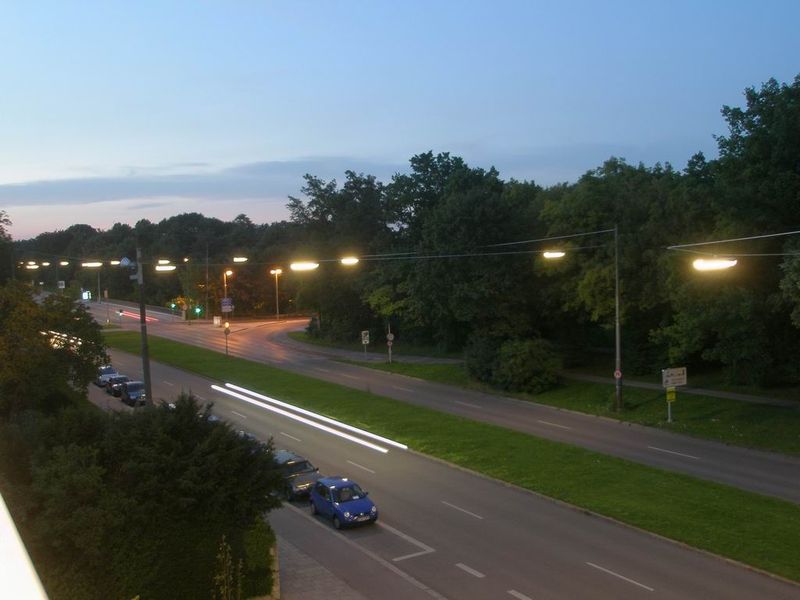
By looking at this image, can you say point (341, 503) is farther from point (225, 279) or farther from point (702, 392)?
point (225, 279)

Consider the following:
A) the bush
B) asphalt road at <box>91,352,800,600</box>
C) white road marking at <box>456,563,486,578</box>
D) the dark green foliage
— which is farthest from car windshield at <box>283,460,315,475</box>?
the bush

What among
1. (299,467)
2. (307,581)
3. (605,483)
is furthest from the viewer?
(299,467)

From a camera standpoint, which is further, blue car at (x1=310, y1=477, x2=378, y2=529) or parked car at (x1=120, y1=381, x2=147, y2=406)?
parked car at (x1=120, y1=381, x2=147, y2=406)

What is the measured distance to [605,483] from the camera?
21984 millimetres

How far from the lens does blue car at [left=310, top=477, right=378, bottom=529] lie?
748 inches

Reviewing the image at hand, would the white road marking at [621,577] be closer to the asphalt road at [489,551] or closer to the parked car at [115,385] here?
the asphalt road at [489,551]

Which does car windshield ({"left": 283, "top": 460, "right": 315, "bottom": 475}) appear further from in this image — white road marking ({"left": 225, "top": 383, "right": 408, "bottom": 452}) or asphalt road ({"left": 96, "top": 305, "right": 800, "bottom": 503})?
asphalt road ({"left": 96, "top": 305, "right": 800, "bottom": 503})

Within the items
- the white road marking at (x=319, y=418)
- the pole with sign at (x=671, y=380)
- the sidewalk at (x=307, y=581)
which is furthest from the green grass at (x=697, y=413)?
the sidewalk at (x=307, y=581)

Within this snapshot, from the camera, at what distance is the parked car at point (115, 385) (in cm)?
3950

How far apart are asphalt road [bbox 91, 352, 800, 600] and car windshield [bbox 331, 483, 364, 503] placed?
32.8 inches

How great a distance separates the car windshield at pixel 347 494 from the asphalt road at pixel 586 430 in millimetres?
10382

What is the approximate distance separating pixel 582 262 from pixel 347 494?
2249 centimetres

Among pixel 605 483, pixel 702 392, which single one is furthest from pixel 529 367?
pixel 605 483

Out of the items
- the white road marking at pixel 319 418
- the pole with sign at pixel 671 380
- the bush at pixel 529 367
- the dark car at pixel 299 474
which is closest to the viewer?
the dark car at pixel 299 474
